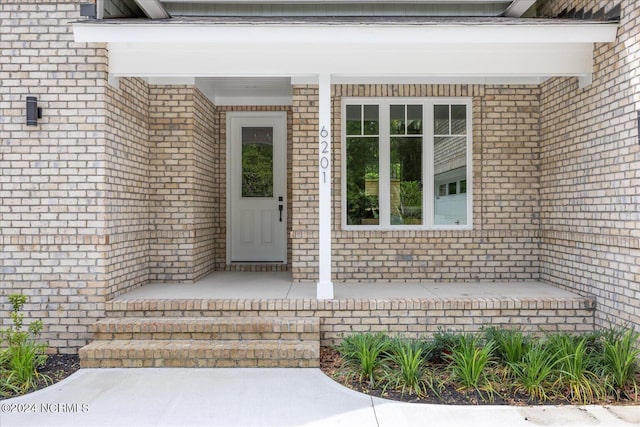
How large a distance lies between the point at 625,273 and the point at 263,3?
5368mm

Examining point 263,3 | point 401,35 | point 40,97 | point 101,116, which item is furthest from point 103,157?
point 401,35

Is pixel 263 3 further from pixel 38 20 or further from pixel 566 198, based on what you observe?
pixel 566 198

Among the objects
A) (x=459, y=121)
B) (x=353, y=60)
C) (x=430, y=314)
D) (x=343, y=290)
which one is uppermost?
(x=353, y=60)

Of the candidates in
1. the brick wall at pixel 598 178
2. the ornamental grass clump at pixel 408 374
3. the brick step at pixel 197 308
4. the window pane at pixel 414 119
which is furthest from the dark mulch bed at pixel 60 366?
the brick wall at pixel 598 178

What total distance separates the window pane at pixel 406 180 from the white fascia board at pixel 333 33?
6.47ft

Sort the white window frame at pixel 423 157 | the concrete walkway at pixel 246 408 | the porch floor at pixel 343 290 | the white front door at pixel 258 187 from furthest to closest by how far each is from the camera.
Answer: the white front door at pixel 258 187
the white window frame at pixel 423 157
the porch floor at pixel 343 290
the concrete walkway at pixel 246 408

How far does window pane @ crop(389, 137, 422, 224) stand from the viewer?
655 cm

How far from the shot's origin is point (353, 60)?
516cm

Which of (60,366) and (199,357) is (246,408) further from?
(60,366)

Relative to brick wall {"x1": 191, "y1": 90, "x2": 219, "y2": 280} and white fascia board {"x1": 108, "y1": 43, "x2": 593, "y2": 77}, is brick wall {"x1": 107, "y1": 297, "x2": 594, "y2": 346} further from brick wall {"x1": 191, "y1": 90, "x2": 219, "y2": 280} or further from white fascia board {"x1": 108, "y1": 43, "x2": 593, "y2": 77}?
white fascia board {"x1": 108, "y1": 43, "x2": 593, "y2": 77}

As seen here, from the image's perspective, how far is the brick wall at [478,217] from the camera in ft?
20.8

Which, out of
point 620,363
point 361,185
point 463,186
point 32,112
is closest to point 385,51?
point 361,185

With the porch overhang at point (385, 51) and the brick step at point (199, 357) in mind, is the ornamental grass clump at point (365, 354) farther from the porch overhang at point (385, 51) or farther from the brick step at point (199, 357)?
the porch overhang at point (385, 51)

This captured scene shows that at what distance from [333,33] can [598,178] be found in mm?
3385
